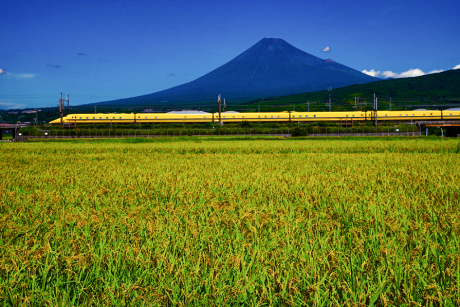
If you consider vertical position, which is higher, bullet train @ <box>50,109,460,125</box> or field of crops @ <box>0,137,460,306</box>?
bullet train @ <box>50,109,460,125</box>

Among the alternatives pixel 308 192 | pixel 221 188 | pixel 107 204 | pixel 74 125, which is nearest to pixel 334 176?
pixel 308 192

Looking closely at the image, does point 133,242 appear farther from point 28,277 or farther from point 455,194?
point 455,194

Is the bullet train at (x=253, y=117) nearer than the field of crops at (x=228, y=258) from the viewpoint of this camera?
No

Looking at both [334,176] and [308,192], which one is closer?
[308,192]

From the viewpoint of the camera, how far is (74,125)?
66.8 metres

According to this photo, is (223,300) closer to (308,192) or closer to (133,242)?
(133,242)

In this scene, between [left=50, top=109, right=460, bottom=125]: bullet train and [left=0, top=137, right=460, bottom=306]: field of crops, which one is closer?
[left=0, top=137, right=460, bottom=306]: field of crops

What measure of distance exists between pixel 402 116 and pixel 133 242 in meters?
77.5


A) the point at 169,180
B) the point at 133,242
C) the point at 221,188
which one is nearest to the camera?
the point at 133,242

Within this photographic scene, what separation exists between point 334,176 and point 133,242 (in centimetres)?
563

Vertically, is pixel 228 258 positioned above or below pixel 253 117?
below

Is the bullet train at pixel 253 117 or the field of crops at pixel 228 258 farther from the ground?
the bullet train at pixel 253 117

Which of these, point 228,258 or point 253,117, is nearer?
point 228,258

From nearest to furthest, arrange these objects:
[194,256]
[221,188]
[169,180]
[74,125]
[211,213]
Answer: [194,256]
[211,213]
[221,188]
[169,180]
[74,125]
